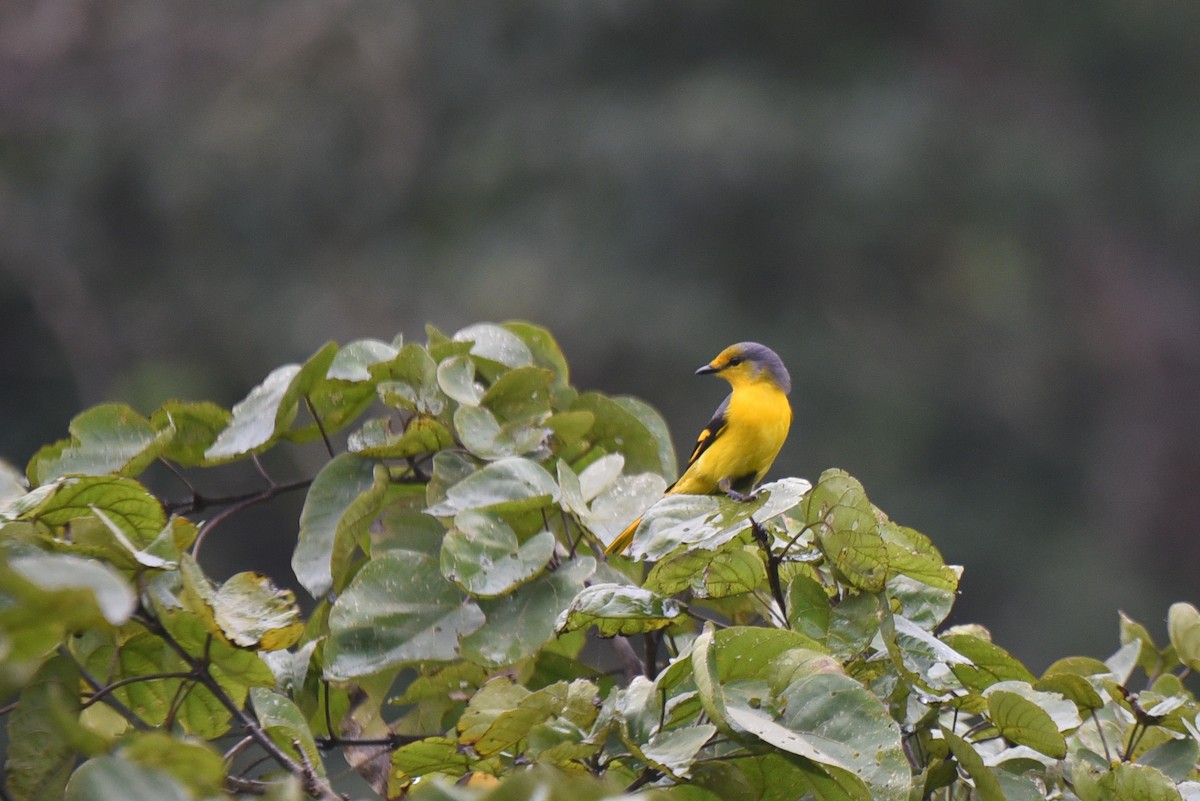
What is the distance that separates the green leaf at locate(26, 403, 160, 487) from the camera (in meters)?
1.62

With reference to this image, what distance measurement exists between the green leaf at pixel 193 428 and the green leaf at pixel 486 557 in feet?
1.44

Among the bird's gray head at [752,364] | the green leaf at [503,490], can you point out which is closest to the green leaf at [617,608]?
the green leaf at [503,490]

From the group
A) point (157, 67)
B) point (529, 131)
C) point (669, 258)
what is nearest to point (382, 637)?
point (669, 258)

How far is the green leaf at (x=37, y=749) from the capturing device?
1195 millimetres

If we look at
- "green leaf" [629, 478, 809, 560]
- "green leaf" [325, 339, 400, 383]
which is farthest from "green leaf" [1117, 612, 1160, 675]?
"green leaf" [325, 339, 400, 383]

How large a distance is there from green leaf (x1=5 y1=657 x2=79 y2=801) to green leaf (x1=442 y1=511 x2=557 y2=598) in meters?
0.45

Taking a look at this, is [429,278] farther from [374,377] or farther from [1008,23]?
[374,377]

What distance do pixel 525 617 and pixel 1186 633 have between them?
84cm

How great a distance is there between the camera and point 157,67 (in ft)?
44.8

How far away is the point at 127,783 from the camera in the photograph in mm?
934

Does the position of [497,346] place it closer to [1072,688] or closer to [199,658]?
[199,658]

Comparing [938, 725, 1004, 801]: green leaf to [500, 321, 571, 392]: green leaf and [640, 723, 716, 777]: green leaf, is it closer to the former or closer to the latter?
[640, 723, 716, 777]: green leaf

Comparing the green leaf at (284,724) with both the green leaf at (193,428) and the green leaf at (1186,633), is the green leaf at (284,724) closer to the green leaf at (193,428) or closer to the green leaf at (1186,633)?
the green leaf at (193,428)

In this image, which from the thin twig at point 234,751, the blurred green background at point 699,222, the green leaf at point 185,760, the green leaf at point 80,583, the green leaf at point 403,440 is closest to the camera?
the green leaf at point 80,583
